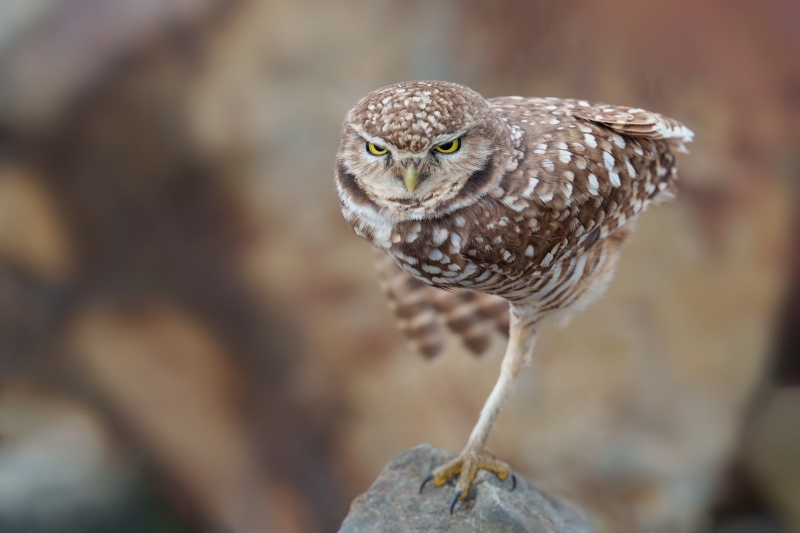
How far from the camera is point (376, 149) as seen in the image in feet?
4.09

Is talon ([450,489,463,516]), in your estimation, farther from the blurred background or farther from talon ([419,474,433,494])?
the blurred background

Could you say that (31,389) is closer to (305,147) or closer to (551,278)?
(305,147)

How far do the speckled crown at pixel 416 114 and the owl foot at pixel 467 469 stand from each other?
1.00 meters

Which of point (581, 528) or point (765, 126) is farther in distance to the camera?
point (765, 126)

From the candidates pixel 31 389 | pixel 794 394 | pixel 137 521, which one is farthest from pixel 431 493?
pixel 31 389

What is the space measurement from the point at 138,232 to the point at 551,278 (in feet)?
5.55

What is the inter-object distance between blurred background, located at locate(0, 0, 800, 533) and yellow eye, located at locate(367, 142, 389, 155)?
45.4 inches

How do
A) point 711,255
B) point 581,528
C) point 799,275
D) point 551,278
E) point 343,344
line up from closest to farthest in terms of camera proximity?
1. point 551,278
2. point 581,528
3. point 799,275
4. point 711,255
5. point 343,344

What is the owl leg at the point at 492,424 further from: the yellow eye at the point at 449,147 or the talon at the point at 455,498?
the yellow eye at the point at 449,147

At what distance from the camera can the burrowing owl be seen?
122 centimetres

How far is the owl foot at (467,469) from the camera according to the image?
71.4 inches

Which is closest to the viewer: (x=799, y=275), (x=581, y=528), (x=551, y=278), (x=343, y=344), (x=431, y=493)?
(x=551, y=278)

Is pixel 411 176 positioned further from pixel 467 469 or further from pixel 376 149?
pixel 467 469

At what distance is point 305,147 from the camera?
2.58 m
